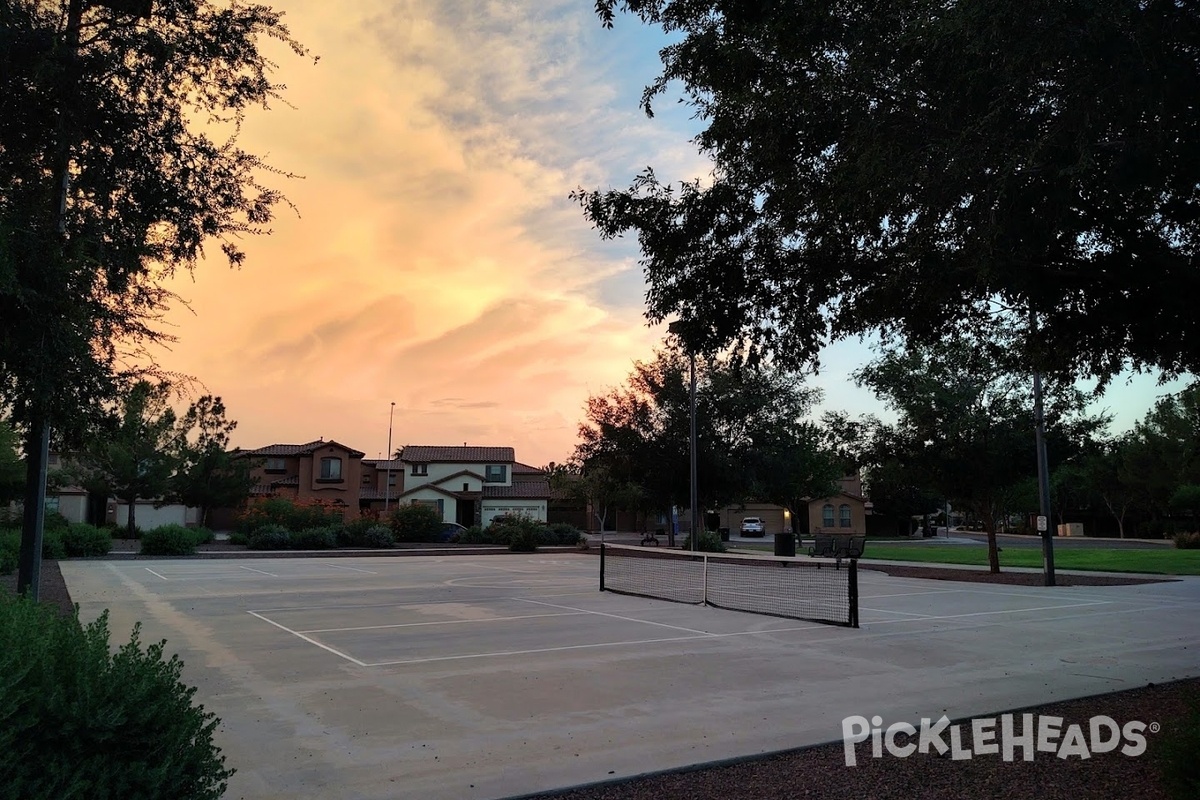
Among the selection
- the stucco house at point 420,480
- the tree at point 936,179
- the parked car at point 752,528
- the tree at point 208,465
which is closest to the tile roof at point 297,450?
the stucco house at point 420,480

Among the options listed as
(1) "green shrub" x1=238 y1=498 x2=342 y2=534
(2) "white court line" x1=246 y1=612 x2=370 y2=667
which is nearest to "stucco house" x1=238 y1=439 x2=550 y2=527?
(1) "green shrub" x1=238 y1=498 x2=342 y2=534

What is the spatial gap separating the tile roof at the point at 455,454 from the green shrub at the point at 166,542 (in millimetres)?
40166

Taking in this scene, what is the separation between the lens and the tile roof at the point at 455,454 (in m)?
75.6

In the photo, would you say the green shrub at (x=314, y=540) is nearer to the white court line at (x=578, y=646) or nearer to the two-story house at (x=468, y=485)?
the two-story house at (x=468, y=485)

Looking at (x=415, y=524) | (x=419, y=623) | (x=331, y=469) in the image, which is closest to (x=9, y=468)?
(x=419, y=623)

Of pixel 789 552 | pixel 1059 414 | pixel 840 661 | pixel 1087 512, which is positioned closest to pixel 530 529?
pixel 789 552

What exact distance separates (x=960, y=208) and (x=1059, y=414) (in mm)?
17523

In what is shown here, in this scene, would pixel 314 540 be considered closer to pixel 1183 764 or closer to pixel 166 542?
pixel 166 542

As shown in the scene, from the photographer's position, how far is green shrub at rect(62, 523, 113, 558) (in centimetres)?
3297

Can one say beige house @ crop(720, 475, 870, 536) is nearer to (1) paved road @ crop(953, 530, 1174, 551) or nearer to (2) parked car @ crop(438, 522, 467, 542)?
(1) paved road @ crop(953, 530, 1174, 551)

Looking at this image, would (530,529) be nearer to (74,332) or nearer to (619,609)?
(619,609)

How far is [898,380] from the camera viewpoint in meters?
25.4

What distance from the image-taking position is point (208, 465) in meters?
47.1

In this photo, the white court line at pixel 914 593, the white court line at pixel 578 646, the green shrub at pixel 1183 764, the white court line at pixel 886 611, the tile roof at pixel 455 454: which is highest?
the tile roof at pixel 455 454
